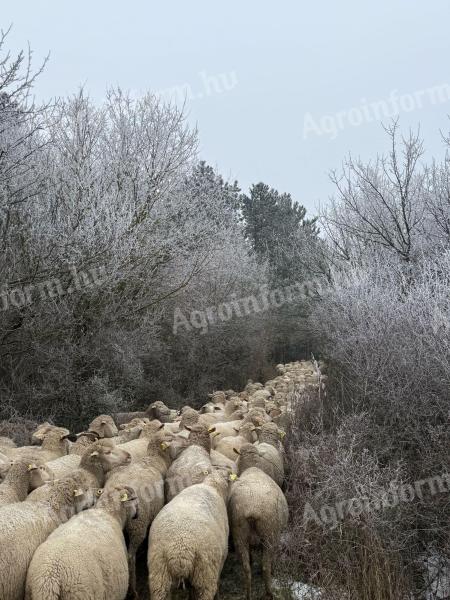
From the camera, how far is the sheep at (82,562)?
387 centimetres

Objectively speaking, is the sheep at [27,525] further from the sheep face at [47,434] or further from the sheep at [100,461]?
the sheep face at [47,434]

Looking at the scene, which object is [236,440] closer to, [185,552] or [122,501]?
[122,501]

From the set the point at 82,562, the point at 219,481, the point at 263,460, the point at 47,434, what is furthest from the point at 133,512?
the point at 47,434

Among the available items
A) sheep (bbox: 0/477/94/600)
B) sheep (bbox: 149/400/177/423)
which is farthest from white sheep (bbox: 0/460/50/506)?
sheep (bbox: 149/400/177/423)

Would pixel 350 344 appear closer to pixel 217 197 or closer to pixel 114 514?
pixel 114 514

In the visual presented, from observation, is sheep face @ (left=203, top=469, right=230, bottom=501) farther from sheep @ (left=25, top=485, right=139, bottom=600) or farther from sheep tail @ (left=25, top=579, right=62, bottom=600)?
sheep tail @ (left=25, top=579, right=62, bottom=600)

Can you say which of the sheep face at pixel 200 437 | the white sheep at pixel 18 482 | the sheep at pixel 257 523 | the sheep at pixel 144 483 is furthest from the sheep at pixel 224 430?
the white sheep at pixel 18 482

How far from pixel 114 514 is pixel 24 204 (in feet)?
29.9

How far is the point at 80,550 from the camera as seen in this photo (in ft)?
13.4

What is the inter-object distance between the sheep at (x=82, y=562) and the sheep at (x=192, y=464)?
3.74ft

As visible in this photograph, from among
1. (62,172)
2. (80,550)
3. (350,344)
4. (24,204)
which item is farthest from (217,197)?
(80,550)

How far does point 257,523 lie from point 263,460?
1353mm

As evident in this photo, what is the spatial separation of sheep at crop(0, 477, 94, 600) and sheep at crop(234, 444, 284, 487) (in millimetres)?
1963

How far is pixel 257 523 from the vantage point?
534 centimetres
